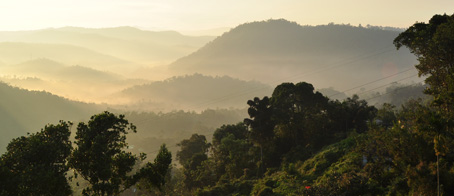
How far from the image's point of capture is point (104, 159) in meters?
29.0

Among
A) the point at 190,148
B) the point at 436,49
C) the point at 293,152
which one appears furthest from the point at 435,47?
the point at 190,148

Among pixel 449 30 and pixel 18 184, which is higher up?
pixel 449 30

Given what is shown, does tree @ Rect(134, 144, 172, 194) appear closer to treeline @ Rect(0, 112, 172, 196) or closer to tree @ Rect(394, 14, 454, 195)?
treeline @ Rect(0, 112, 172, 196)

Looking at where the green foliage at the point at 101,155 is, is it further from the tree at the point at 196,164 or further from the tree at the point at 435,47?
the tree at the point at 196,164

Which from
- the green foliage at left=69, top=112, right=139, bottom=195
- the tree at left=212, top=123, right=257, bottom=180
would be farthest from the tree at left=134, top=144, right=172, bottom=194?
the tree at left=212, top=123, right=257, bottom=180

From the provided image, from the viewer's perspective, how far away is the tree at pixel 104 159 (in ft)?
95.1

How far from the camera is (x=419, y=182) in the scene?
32.2m

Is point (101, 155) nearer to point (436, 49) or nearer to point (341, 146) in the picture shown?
point (341, 146)

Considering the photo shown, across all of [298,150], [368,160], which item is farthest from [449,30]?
[298,150]

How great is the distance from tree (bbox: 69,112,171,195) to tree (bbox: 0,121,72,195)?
4.25ft

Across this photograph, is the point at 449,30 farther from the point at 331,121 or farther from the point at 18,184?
the point at 18,184

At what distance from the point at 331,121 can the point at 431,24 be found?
3267cm

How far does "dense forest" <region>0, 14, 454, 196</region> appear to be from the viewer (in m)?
29.3

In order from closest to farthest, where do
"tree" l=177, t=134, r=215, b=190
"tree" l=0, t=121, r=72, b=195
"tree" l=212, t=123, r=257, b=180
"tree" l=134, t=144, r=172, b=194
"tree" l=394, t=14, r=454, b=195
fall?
"tree" l=0, t=121, r=72, b=195, "tree" l=134, t=144, r=172, b=194, "tree" l=394, t=14, r=454, b=195, "tree" l=212, t=123, r=257, b=180, "tree" l=177, t=134, r=215, b=190
